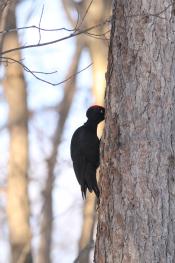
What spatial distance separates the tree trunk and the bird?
619 millimetres

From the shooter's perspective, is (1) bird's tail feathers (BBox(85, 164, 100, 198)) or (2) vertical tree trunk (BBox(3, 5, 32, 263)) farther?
(2) vertical tree trunk (BBox(3, 5, 32, 263))

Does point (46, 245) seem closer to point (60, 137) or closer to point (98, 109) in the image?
point (60, 137)

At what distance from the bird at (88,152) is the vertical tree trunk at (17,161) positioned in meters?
3.85

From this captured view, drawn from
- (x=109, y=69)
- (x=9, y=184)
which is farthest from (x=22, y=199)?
(x=109, y=69)

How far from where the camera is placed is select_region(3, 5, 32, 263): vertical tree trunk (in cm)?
915

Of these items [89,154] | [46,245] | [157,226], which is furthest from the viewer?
[46,245]

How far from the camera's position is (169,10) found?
179 inches

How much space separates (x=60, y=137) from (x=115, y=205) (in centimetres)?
876

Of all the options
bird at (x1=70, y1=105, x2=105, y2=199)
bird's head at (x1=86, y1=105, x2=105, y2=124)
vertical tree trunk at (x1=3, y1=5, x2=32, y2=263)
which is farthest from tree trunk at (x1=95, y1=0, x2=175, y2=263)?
vertical tree trunk at (x1=3, y1=5, x2=32, y2=263)

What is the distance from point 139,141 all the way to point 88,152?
2.97ft

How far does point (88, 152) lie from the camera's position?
5.25 m

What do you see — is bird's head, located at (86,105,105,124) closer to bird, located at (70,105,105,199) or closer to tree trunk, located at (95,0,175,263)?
bird, located at (70,105,105,199)

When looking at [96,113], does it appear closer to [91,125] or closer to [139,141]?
[91,125]

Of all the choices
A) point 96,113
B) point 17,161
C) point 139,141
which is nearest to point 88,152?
point 96,113
